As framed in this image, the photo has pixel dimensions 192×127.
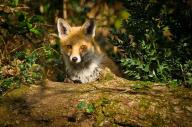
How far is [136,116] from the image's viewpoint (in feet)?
15.4

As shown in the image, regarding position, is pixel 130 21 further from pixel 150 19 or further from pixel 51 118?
pixel 51 118

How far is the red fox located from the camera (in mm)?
6449

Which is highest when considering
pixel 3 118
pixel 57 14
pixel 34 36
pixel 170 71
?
pixel 57 14

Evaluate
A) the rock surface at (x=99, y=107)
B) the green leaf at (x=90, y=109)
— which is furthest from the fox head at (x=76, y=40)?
the green leaf at (x=90, y=109)

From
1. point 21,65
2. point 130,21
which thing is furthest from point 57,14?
point 21,65

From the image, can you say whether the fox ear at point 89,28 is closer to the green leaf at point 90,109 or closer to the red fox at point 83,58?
the red fox at point 83,58

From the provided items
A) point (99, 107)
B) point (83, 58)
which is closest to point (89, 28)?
point (83, 58)

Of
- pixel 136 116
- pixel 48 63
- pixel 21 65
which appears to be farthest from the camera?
pixel 48 63

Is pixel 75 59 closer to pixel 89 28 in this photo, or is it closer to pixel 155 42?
pixel 89 28

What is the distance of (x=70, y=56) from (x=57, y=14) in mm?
3545

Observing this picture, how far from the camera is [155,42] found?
658cm

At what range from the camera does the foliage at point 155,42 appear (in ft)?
19.9

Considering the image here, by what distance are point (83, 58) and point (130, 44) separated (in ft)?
2.44

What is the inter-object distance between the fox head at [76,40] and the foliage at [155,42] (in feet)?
1.24
